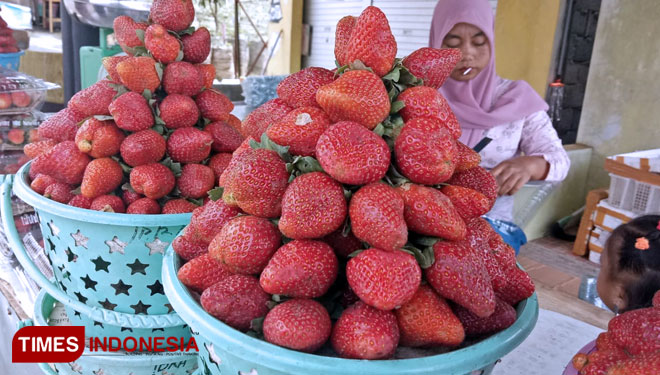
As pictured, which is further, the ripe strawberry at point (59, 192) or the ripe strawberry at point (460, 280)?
the ripe strawberry at point (59, 192)

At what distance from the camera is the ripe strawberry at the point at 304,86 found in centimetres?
81

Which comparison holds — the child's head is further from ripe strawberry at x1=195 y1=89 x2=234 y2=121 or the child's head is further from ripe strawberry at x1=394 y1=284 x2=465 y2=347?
ripe strawberry at x1=195 y1=89 x2=234 y2=121

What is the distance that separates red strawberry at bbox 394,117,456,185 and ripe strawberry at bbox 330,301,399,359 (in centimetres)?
21

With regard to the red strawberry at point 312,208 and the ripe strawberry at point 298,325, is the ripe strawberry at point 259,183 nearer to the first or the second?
the red strawberry at point 312,208

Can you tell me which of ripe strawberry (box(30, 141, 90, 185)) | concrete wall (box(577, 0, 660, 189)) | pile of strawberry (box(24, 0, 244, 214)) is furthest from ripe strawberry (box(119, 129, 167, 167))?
concrete wall (box(577, 0, 660, 189))

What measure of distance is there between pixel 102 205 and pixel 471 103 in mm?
1734

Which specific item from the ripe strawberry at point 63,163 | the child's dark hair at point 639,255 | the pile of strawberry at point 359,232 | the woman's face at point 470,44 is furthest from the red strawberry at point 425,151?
the woman's face at point 470,44

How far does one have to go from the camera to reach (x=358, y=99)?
2.26ft

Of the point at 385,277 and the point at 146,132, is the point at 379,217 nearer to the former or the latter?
the point at 385,277

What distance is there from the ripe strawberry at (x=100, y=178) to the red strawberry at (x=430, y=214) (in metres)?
0.78

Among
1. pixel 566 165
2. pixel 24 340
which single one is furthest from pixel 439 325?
pixel 566 165

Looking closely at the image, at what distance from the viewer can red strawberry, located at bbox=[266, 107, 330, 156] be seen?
2.36ft

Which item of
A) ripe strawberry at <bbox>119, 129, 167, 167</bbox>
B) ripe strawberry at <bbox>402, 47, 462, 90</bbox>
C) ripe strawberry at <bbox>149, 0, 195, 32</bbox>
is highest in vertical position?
ripe strawberry at <bbox>149, 0, 195, 32</bbox>

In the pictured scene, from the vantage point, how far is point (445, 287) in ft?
2.18
